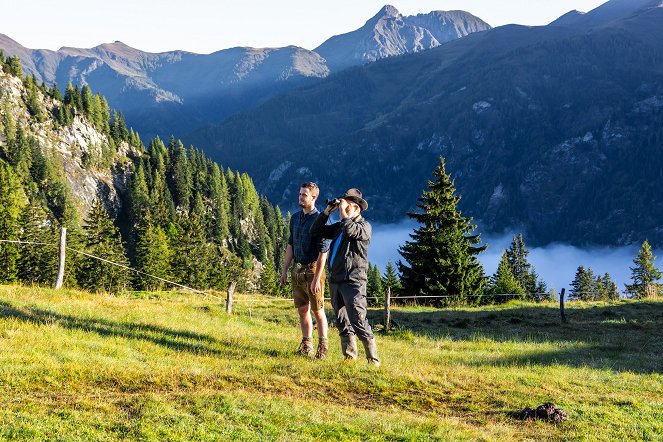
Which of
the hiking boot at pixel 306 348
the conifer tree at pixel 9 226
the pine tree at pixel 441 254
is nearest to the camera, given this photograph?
the hiking boot at pixel 306 348

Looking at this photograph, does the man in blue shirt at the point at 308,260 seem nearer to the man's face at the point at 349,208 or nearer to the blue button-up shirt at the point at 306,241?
the blue button-up shirt at the point at 306,241

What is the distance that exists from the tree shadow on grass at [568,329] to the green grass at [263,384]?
0.80 feet

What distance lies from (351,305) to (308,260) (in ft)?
4.12

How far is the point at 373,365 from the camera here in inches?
440

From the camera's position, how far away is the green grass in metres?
7.30

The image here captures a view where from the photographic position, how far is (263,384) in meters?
9.49

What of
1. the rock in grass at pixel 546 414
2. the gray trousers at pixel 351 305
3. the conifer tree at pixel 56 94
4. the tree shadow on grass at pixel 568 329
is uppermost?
the conifer tree at pixel 56 94

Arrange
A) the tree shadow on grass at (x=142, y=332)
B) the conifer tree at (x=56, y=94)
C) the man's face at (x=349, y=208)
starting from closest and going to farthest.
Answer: the man's face at (x=349, y=208), the tree shadow on grass at (x=142, y=332), the conifer tree at (x=56, y=94)

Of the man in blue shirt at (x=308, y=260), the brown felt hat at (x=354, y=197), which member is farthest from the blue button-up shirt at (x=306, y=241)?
the brown felt hat at (x=354, y=197)

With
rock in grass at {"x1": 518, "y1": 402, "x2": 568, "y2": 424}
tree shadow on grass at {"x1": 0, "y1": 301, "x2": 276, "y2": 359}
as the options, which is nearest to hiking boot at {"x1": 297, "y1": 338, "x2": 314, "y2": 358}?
tree shadow on grass at {"x1": 0, "y1": 301, "x2": 276, "y2": 359}

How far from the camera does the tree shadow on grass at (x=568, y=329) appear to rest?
625 inches

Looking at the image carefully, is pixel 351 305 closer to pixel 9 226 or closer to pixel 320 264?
pixel 320 264

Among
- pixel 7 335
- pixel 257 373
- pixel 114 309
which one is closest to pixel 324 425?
pixel 257 373

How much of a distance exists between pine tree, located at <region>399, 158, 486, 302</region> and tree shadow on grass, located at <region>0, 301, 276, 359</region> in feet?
96.0
